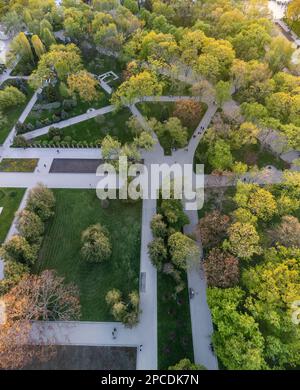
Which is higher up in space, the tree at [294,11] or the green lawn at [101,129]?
the tree at [294,11]

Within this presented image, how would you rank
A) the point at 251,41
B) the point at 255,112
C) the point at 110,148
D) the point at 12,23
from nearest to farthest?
the point at 110,148 → the point at 255,112 → the point at 251,41 → the point at 12,23

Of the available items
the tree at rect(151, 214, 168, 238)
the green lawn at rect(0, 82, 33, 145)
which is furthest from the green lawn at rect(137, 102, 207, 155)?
the green lawn at rect(0, 82, 33, 145)

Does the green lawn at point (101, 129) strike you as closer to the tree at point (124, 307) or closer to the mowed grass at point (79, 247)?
the mowed grass at point (79, 247)

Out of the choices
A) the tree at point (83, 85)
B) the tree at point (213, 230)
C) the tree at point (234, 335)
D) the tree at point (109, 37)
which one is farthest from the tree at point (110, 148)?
the tree at point (109, 37)

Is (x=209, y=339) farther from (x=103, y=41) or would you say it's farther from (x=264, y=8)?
(x=264, y=8)

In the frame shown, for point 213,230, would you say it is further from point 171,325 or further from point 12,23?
point 12,23

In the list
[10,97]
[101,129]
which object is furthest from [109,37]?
[10,97]
